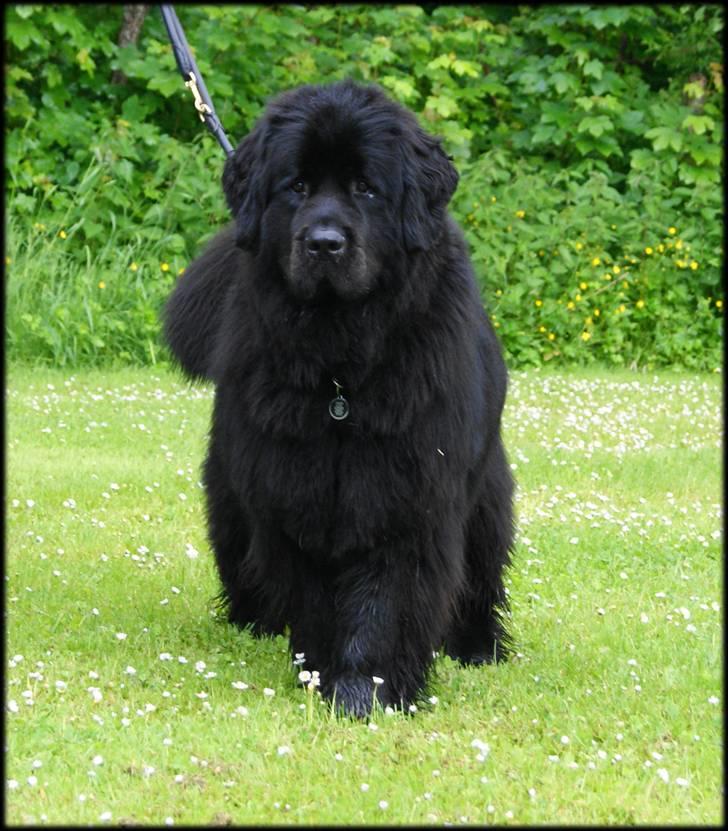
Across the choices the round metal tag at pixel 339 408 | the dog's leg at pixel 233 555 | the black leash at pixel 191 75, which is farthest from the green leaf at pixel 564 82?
the round metal tag at pixel 339 408

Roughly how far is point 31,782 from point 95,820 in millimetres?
232

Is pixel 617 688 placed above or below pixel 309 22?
below

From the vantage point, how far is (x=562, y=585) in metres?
5.22

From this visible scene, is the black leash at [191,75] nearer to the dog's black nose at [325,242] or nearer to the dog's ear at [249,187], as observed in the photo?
the dog's ear at [249,187]

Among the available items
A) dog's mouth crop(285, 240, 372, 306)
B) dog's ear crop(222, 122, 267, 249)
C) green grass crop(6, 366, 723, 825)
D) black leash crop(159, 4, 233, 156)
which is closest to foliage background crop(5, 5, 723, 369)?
green grass crop(6, 366, 723, 825)

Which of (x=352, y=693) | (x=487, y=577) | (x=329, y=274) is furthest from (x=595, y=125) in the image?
(x=352, y=693)

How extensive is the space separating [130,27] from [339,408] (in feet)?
30.0

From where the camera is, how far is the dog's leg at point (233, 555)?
4.42 m

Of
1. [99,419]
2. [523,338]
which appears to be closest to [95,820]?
[99,419]

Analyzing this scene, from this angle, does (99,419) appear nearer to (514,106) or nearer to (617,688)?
(617,688)

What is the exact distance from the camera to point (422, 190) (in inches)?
150

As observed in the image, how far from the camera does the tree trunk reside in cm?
1188

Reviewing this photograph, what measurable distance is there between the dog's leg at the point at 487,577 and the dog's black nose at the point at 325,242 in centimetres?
116

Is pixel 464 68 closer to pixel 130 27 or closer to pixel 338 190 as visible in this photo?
pixel 130 27
